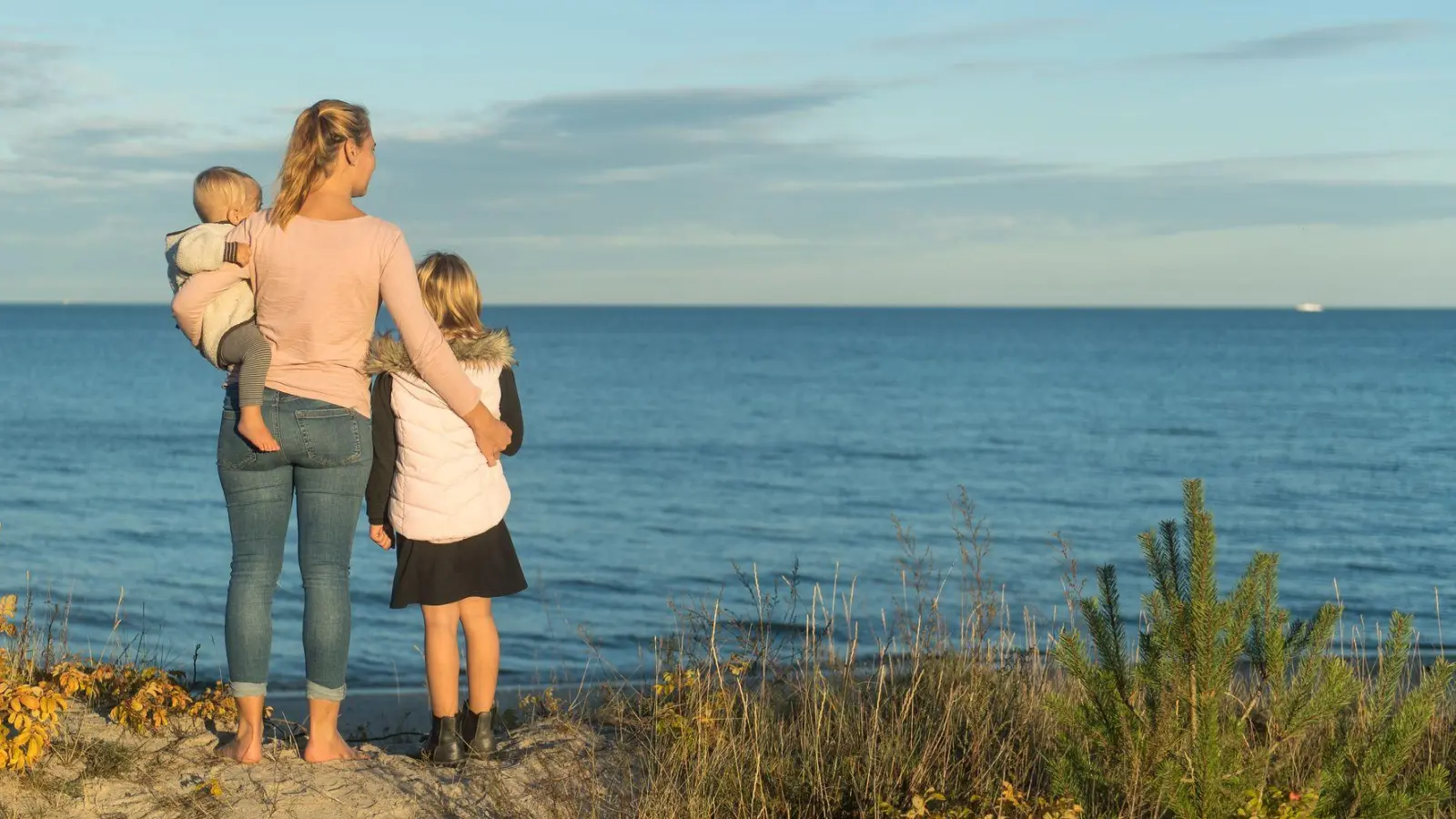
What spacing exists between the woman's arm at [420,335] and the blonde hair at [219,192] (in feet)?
1.97

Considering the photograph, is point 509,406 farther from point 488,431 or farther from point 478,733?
point 478,733

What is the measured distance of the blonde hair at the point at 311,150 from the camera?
424 cm

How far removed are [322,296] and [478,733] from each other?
171cm

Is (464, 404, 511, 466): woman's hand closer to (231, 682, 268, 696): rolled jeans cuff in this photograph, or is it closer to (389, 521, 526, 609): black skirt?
(389, 521, 526, 609): black skirt

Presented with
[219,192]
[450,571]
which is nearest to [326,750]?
[450,571]

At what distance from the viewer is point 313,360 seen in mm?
4320

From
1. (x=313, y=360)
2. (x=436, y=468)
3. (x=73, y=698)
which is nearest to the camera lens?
(x=313, y=360)

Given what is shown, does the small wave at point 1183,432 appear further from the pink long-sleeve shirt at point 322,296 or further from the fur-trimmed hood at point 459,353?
the pink long-sleeve shirt at point 322,296

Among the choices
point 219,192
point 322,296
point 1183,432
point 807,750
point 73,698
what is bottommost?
point 1183,432

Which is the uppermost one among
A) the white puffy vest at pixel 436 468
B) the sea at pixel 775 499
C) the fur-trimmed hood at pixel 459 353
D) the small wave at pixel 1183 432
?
the fur-trimmed hood at pixel 459 353

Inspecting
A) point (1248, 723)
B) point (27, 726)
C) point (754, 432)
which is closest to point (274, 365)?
point (27, 726)

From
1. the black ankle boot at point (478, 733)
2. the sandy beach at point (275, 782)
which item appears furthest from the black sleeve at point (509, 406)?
the sandy beach at point (275, 782)

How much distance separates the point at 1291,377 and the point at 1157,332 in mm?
72886

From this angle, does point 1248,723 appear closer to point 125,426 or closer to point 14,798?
point 14,798
